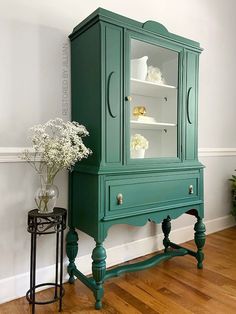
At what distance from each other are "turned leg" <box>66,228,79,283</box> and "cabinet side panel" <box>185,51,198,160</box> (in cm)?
105

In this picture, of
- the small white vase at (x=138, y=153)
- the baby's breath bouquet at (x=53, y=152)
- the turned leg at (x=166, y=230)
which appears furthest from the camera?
the turned leg at (x=166, y=230)

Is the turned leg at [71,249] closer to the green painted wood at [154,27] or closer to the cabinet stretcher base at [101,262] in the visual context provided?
the cabinet stretcher base at [101,262]

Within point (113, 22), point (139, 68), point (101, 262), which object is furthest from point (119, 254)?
point (113, 22)

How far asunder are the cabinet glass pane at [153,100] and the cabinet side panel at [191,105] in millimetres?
118

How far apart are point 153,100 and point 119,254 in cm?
130

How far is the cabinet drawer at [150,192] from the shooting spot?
5.62 feet

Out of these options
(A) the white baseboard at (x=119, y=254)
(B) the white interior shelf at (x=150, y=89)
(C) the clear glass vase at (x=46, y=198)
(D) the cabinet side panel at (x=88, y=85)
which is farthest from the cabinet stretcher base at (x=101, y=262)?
(B) the white interior shelf at (x=150, y=89)

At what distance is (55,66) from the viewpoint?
1935 mm

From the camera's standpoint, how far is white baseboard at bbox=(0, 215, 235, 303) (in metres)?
1.76

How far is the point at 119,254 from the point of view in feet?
7.49

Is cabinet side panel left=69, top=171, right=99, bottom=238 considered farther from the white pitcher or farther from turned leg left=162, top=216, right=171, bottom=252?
turned leg left=162, top=216, right=171, bottom=252

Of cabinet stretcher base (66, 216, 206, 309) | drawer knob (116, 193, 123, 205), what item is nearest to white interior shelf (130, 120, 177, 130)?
drawer knob (116, 193, 123, 205)

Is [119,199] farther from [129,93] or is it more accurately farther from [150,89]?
[150,89]

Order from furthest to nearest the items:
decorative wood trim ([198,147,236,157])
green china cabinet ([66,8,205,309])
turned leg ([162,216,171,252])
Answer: decorative wood trim ([198,147,236,157]), turned leg ([162,216,171,252]), green china cabinet ([66,8,205,309])
